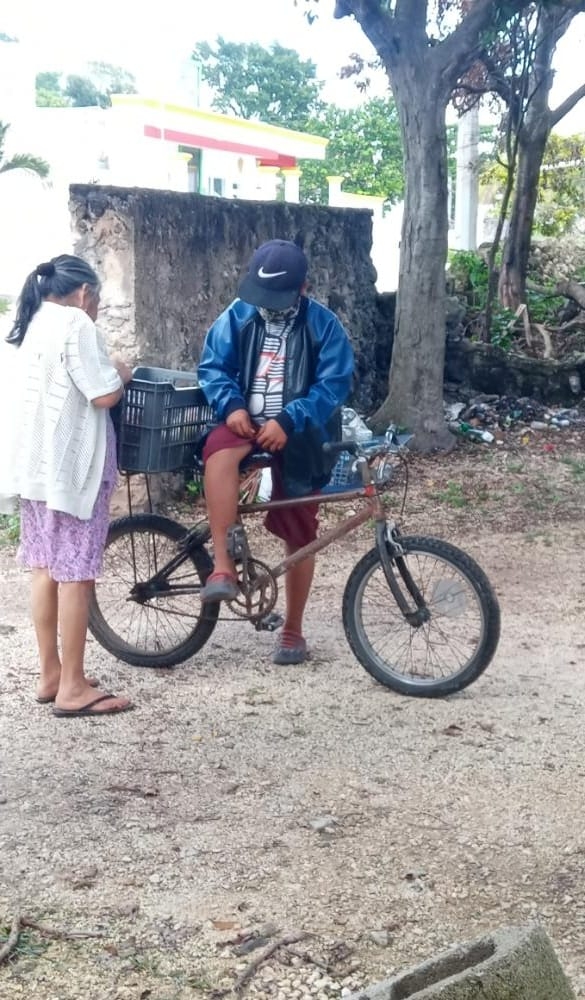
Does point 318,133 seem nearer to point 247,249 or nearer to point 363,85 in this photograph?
point 363,85

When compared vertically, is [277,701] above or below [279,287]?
below

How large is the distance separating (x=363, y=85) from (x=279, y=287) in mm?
14695

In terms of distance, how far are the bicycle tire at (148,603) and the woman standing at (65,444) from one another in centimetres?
43

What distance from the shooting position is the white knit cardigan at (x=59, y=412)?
15.5 feet

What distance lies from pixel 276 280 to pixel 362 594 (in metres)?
1.33

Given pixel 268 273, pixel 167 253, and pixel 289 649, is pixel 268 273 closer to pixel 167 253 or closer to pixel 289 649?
pixel 289 649

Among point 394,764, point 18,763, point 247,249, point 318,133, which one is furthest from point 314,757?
point 318,133

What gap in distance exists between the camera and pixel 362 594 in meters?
5.20

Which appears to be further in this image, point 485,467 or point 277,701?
point 485,467

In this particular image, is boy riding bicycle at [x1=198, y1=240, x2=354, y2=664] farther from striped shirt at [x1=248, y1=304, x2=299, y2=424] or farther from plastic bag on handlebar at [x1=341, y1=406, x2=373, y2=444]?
plastic bag on handlebar at [x1=341, y1=406, x2=373, y2=444]

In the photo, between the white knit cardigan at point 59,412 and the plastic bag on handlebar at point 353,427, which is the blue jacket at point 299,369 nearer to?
the white knit cardigan at point 59,412

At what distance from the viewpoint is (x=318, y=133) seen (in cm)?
4888

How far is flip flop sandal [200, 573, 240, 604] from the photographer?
5.08 metres

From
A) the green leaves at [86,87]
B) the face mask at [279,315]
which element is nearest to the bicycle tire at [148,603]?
the face mask at [279,315]
